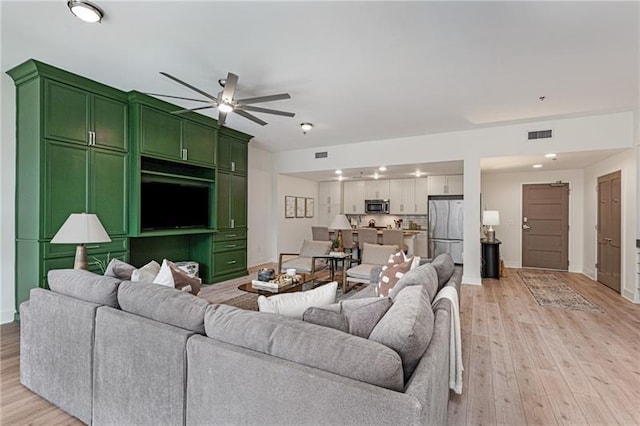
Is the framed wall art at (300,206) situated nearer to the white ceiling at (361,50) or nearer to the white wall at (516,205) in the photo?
the white ceiling at (361,50)

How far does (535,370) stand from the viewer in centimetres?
250

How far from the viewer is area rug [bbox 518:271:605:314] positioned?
414cm

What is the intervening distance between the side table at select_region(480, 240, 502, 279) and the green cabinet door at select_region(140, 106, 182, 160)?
19.0ft

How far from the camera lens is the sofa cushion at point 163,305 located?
4.91ft

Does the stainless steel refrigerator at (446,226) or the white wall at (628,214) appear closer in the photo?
the white wall at (628,214)

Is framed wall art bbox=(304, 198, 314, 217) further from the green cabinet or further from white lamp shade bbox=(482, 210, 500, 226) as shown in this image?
the green cabinet

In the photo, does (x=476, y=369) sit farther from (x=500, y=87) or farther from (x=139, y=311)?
(x=500, y=87)

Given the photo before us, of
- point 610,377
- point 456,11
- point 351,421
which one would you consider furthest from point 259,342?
point 610,377

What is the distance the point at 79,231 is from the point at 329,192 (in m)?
7.02

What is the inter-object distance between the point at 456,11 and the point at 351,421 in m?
2.66

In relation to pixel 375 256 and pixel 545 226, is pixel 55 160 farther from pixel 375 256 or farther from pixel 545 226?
pixel 545 226

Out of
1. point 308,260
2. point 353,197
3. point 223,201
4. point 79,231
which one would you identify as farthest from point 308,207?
point 79,231

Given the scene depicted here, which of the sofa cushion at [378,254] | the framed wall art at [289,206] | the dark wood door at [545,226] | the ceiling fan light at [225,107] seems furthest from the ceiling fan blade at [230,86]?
the dark wood door at [545,226]

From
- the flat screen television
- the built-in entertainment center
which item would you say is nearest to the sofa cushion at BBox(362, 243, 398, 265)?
the built-in entertainment center
